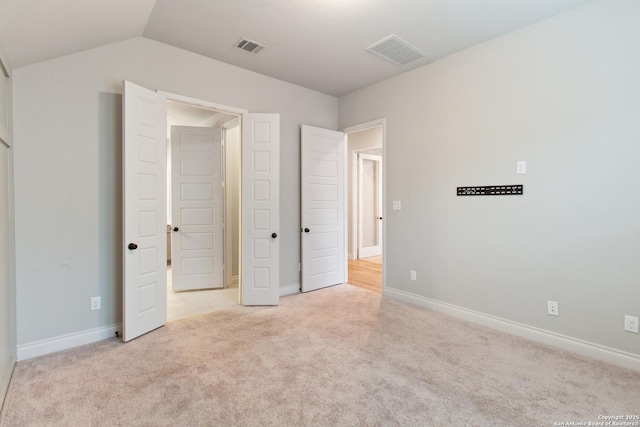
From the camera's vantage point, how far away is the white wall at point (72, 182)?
244 centimetres

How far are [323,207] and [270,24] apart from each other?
2.40m

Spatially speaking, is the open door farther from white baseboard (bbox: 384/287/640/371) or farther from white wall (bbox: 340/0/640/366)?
white baseboard (bbox: 384/287/640/371)

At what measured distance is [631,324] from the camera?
7.55ft

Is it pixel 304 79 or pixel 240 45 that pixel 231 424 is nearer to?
pixel 240 45

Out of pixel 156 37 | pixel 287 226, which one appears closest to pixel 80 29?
pixel 156 37

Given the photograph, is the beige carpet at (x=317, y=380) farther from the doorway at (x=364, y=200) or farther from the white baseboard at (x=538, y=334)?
the doorway at (x=364, y=200)

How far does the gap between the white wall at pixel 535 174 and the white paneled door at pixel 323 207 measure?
42.0 inches

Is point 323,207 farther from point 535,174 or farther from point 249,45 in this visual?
point 535,174

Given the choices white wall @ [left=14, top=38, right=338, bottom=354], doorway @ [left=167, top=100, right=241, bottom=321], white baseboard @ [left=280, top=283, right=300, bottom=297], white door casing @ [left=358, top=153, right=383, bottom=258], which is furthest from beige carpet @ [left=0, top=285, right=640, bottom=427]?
white door casing @ [left=358, top=153, right=383, bottom=258]

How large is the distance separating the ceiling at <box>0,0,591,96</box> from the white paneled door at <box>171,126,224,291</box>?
136cm

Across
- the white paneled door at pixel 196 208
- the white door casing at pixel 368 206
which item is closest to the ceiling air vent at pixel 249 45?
the white paneled door at pixel 196 208

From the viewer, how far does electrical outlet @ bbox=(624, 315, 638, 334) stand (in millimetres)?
2285

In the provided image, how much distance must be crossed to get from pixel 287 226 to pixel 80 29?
2.79 m

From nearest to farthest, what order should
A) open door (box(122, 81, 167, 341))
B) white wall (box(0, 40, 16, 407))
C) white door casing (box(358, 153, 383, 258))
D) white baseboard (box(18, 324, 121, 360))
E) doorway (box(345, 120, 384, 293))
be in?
white wall (box(0, 40, 16, 407))
white baseboard (box(18, 324, 121, 360))
open door (box(122, 81, 167, 341))
doorway (box(345, 120, 384, 293))
white door casing (box(358, 153, 383, 258))
